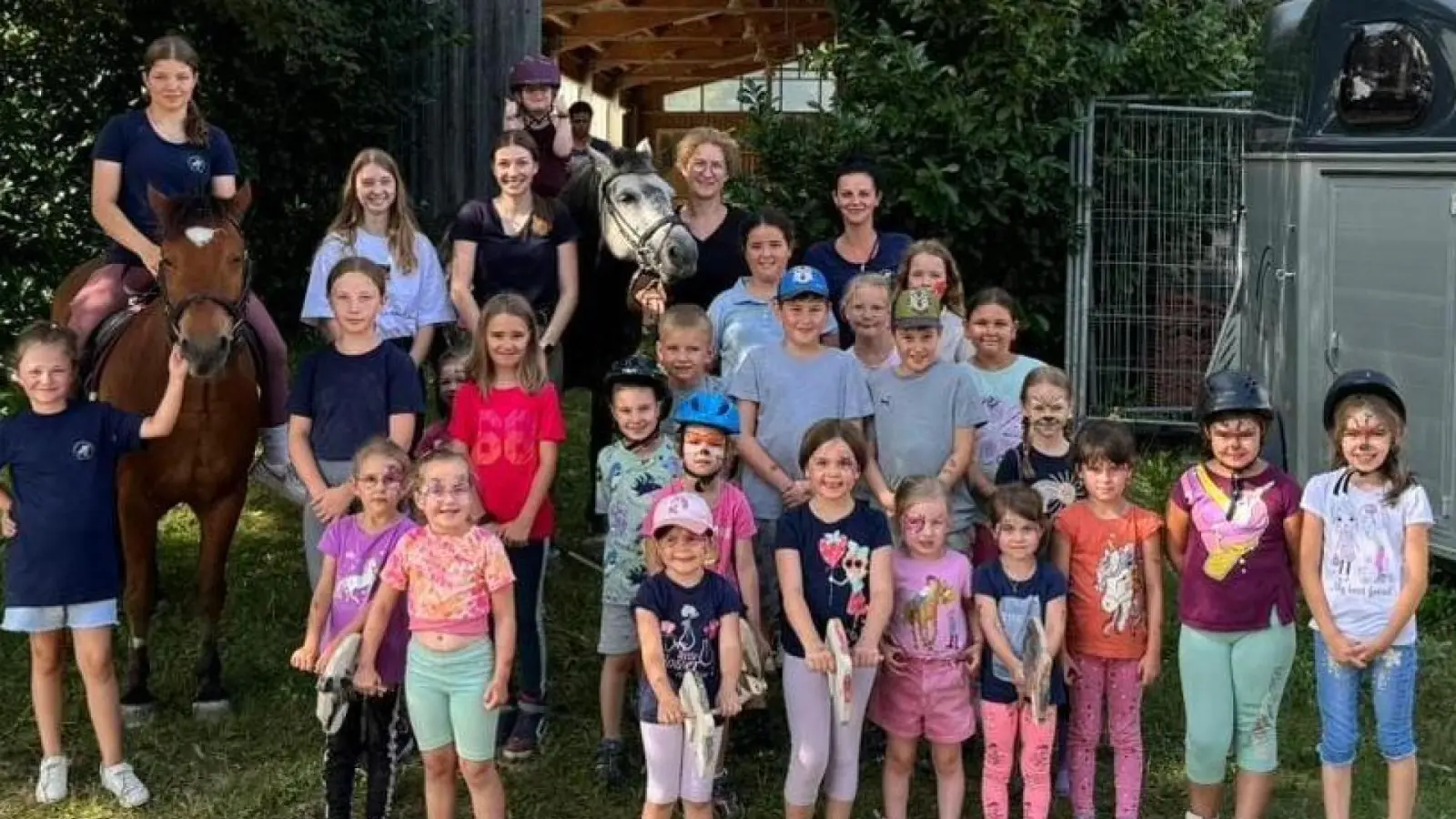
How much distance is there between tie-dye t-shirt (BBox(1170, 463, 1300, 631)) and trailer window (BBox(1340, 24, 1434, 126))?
245cm

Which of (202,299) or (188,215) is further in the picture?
(188,215)

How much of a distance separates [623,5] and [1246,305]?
8538 millimetres

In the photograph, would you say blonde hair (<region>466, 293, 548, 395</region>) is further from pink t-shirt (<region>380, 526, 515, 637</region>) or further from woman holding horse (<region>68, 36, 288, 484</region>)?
woman holding horse (<region>68, 36, 288, 484</region>)

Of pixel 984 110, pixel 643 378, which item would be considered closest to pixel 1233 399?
pixel 643 378

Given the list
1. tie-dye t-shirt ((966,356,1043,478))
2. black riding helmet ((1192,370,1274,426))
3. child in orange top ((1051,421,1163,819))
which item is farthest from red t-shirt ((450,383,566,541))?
black riding helmet ((1192,370,1274,426))

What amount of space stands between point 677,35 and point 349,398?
1294cm

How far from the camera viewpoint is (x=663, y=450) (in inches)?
187

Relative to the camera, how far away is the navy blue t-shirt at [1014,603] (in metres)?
4.25

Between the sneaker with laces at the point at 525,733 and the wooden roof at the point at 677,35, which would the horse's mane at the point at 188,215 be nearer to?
the sneaker with laces at the point at 525,733

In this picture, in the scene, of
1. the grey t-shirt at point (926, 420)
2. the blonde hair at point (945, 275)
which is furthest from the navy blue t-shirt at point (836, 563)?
the blonde hair at point (945, 275)

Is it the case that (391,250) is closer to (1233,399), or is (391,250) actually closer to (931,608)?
(931,608)

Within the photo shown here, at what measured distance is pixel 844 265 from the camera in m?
5.64

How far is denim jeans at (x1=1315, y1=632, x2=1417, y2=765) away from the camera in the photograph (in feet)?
13.7

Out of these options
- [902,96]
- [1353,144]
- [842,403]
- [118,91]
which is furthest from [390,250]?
[118,91]
